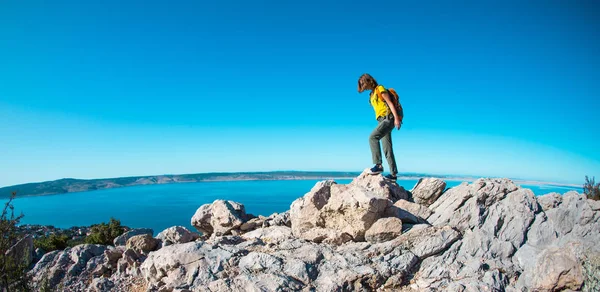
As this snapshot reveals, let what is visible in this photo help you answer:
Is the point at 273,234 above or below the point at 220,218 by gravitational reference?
below

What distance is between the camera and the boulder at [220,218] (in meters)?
11.3

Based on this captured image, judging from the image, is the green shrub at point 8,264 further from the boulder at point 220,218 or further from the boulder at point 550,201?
the boulder at point 550,201

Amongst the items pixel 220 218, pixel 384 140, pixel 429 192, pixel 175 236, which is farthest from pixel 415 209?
pixel 175 236

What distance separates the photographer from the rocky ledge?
630 centimetres

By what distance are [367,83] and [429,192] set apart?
444cm

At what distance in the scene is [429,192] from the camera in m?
10.3

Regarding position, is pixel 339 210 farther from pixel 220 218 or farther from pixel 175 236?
pixel 175 236

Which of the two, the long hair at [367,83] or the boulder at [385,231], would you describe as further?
the long hair at [367,83]

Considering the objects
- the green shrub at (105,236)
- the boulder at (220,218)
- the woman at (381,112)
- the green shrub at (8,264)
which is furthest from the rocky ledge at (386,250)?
the green shrub at (105,236)

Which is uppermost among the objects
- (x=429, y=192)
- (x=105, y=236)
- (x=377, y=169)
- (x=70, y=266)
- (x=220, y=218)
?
(x=377, y=169)

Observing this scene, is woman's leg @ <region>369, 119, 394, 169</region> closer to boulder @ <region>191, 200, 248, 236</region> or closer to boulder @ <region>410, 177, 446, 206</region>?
boulder @ <region>410, 177, 446, 206</region>

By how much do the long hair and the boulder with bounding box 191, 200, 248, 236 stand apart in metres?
6.72

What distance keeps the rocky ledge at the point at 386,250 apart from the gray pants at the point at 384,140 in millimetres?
672

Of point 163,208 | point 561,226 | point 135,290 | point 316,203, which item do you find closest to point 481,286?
point 561,226
